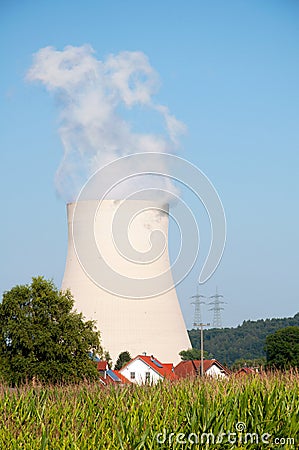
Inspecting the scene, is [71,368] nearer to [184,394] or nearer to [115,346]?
[115,346]

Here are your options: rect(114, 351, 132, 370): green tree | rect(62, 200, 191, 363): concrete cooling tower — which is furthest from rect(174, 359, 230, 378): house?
rect(114, 351, 132, 370): green tree

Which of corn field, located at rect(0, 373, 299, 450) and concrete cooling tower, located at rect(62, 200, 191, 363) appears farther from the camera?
concrete cooling tower, located at rect(62, 200, 191, 363)

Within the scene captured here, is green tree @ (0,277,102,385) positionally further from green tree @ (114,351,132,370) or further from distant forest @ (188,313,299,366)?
distant forest @ (188,313,299,366)

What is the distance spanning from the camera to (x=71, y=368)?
21844 mm

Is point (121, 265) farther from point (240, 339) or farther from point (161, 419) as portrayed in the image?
point (240, 339)

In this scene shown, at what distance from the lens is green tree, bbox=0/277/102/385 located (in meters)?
21.8

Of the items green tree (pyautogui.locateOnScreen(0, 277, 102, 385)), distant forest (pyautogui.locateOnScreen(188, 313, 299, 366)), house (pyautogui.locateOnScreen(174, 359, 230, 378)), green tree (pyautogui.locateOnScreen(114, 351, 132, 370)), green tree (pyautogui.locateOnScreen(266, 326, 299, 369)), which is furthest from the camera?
distant forest (pyautogui.locateOnScreen(188, 313, 299, 366))

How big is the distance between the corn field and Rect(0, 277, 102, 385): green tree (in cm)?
1436

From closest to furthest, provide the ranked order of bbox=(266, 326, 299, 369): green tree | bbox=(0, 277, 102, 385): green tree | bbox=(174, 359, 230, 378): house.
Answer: bbox=(174, 359, 230, 378): house < bbox=(0, 277, 102, 385): green tree < bbox=(266, 326, 299, 369): green tree

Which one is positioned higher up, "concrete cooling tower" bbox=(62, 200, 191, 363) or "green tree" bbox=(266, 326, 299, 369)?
"concrete cooling tower" bbox=(62, 200, 191, 363)

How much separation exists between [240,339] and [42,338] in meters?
44.6

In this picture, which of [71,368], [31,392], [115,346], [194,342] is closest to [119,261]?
[115,346]

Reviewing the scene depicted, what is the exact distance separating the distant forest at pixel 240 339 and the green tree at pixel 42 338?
112 feet

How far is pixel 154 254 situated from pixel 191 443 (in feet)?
77.0
